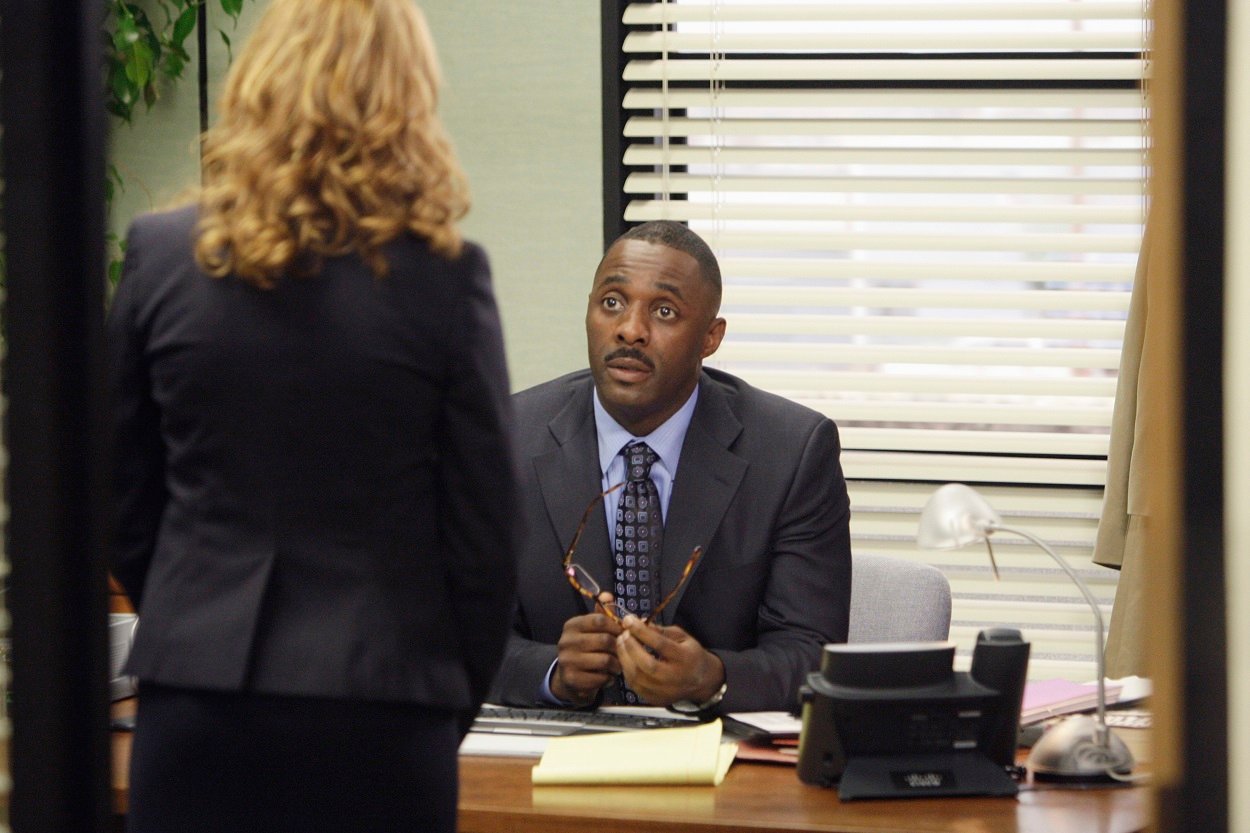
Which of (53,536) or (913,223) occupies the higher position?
(913,223)

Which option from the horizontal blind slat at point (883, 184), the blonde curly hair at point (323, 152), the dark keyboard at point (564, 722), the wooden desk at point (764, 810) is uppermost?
the horizontal blind slat at point (883, 184)

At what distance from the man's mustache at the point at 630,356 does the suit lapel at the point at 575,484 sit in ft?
0.48

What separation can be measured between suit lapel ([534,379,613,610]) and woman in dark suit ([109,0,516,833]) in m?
0.91

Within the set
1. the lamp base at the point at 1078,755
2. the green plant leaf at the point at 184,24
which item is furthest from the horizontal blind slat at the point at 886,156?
the lamp base at the point at 1078,755

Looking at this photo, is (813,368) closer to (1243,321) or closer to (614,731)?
(614,731)

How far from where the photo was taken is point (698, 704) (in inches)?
87.0

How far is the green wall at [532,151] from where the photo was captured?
3.50 meters

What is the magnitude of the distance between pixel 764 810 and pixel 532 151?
6.91 feet

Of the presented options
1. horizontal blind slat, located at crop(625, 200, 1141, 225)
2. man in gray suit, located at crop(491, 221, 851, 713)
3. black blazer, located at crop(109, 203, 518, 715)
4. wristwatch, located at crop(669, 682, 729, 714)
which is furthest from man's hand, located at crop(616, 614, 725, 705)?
horizontal blind slat, located at crop(625, 200, 1141, 225)

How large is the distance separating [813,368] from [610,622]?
1.49 meters

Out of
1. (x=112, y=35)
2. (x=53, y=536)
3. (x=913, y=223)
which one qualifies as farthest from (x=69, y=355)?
(x=913, y=223)

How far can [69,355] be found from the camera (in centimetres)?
86

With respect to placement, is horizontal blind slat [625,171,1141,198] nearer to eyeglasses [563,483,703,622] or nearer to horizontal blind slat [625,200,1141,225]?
horizontal blind slat [625,200,1141,225]

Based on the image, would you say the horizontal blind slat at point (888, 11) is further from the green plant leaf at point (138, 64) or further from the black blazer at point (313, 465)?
the black blazer at point (313, 465)
